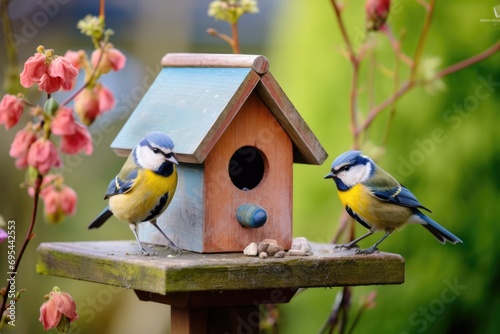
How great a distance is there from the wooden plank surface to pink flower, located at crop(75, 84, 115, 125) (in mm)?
422

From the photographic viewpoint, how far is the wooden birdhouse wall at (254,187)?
2.53 meters

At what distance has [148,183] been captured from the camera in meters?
2.47

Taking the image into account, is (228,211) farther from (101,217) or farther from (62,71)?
(62,71)

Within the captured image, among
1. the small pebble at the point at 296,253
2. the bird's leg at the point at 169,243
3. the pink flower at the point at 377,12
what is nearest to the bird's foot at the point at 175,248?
the bird's leg at the point at 169,243

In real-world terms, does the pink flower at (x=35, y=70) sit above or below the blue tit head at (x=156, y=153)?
above

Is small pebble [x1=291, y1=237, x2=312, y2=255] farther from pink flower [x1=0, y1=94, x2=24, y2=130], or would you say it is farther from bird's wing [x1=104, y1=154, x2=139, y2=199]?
pink flower [x1=0, y1=94, x2=24, y2=130]

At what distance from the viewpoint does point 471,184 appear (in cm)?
384

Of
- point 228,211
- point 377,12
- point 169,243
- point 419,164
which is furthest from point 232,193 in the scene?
point 419,164

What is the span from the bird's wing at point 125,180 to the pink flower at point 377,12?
1008mm

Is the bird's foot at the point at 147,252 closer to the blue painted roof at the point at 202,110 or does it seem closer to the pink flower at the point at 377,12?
the blue painted roof at the point at 202,110

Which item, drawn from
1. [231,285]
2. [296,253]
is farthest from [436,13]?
[231,285]

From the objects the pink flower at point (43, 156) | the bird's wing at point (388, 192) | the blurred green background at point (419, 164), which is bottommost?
the blurred green background at point (419, 164)

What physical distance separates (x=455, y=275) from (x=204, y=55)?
5.72 ft

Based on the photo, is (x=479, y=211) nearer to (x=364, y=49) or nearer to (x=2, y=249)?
(x=364, y=49)
